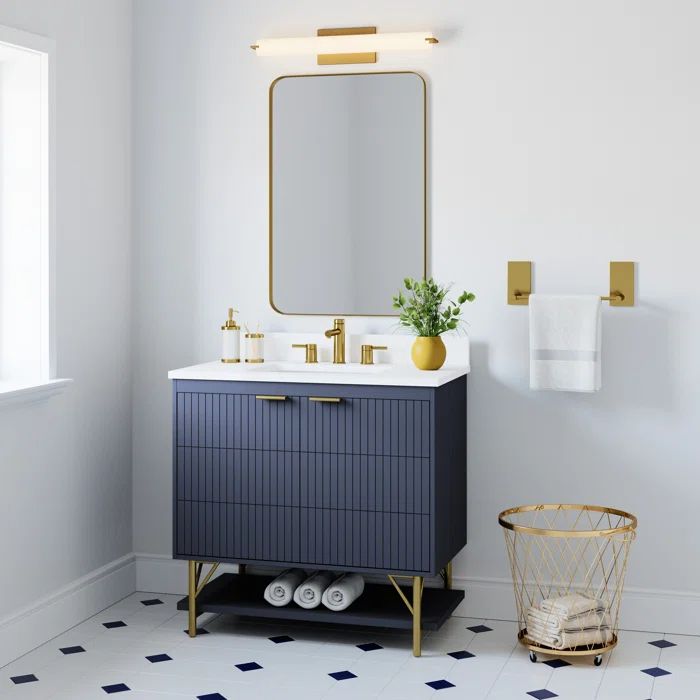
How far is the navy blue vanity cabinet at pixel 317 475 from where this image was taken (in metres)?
3.26

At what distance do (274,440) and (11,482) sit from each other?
80 centimetres

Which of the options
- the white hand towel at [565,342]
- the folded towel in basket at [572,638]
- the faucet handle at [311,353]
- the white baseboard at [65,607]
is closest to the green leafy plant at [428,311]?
the white hand towel at [565,342]

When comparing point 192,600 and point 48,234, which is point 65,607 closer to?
point 192,600

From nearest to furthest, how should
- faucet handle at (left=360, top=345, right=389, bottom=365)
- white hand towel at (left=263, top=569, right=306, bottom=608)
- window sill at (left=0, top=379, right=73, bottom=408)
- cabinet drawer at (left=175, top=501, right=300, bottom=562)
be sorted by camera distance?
window sill at (left=0, top=379, right=73, bottom=408) < cabinet drawer at (left=175, top=501, right=300, bottom=562) < white hand towel at (left=263, top=569, right=306, bottom=608) < faucet handle at (left=360, top=345, right=389, bottom=365)

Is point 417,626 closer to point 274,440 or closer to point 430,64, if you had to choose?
point 274,440

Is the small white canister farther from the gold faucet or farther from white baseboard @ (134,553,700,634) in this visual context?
white baseboard @ (134,553,700,634)

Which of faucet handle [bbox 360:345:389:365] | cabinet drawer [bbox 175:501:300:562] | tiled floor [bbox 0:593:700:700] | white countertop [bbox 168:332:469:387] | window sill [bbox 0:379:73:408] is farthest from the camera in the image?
faucet handle [bbox 360:345:389:365]

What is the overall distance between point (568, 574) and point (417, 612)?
60 centimetres

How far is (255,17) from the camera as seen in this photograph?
381 centimetres

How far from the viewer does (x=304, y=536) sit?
11.1ft

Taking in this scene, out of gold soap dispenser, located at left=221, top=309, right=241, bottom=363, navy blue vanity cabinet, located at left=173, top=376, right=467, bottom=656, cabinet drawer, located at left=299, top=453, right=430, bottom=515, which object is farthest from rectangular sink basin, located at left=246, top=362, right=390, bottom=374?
cabinet drawer, located at left=299, top=453, right=430, bottom=515

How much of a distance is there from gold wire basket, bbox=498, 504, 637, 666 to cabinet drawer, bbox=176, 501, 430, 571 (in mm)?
332

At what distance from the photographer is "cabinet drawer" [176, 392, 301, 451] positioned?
3357mm

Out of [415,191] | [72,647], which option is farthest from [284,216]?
[72,647]
